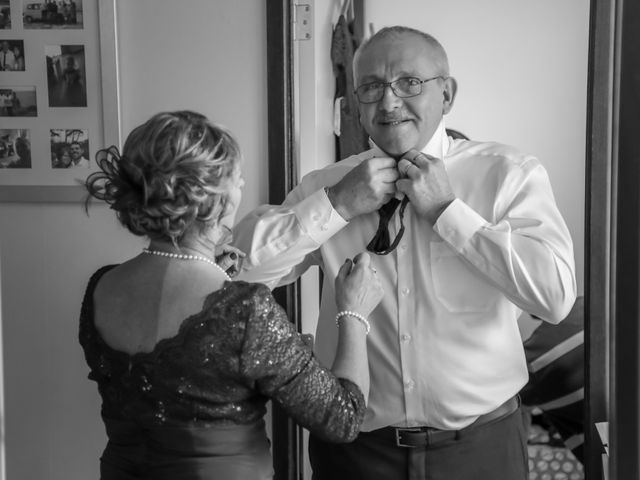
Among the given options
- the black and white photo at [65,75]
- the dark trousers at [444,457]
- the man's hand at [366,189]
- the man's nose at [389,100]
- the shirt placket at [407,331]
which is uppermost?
the black and white photo at [65,75]

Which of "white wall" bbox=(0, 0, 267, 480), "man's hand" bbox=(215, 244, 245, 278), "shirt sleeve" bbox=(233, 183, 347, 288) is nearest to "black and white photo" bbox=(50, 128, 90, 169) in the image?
"white wall" bbox=(0, 0, 267, 480)

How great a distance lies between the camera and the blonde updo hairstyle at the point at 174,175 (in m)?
1.09

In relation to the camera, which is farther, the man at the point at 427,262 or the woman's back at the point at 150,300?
the man at the point at 427,262

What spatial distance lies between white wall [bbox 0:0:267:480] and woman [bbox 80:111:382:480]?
90cm

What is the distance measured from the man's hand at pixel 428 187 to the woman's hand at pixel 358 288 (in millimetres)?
228

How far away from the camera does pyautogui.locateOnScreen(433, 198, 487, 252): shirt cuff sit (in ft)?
4.85

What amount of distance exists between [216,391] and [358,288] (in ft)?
1.16

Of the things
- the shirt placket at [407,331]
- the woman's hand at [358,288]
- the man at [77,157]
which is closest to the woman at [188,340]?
the woman's hand at [358,288]

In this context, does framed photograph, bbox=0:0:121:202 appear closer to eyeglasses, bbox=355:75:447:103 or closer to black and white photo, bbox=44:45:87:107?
black and white photo, bbox=44:45:87:107

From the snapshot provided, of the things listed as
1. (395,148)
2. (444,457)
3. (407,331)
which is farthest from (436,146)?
(444,457)

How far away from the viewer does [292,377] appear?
1110 millimetres

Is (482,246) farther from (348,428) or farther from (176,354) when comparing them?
(176,354)

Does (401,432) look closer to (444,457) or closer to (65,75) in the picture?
(444,457)

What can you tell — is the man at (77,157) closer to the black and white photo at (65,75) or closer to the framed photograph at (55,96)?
the framed photograph at (55,96)
